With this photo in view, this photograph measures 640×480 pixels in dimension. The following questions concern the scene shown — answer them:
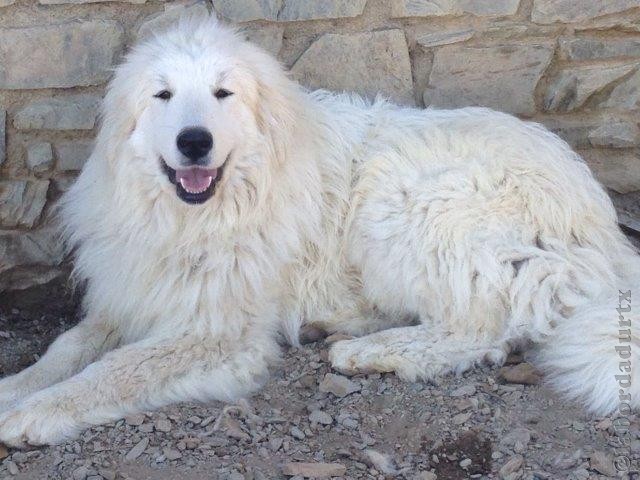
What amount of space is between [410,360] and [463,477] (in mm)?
784

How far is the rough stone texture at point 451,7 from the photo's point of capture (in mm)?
4922

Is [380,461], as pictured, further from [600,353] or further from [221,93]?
[221,93]

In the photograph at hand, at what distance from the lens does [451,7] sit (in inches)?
194

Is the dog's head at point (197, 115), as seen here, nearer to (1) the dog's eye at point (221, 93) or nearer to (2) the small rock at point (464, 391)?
(1) the dog's eye at point (221, 93)

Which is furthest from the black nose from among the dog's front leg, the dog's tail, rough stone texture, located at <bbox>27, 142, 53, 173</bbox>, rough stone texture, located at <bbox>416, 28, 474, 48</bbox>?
the dog's tail

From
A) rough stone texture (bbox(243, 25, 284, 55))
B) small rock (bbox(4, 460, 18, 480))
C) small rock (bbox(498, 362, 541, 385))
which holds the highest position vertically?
rough stone texture (bbox(243, 25, 284, 55))

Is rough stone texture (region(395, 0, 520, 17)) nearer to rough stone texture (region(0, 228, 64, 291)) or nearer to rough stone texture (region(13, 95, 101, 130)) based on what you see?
rough stone texture (region(13, 95, 101, 130))

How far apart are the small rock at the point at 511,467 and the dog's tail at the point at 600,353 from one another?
0.45m

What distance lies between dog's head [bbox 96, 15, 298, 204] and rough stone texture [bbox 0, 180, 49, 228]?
801mm

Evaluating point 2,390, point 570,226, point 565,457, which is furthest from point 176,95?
point 565,457

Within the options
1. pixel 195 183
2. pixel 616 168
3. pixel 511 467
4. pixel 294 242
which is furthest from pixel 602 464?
pixel 616 168

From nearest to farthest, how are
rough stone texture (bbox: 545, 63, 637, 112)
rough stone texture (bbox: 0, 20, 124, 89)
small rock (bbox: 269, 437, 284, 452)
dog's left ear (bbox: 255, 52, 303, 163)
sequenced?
small rock (bbox: 269, 437, 284, 452) < dog's left ear (bbox: 255, 52, 303, 163) < rough stone texture (bbox: 0, 20, 124, 89) < rough stone texture (bbox: 545, 63, 637, 112)

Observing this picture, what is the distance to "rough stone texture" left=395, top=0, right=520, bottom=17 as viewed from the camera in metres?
4.92

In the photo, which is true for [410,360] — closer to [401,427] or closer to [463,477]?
[401,427]
